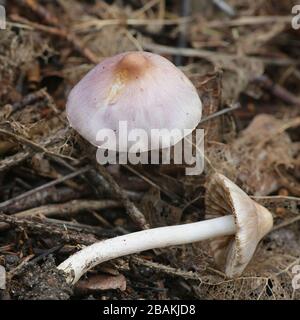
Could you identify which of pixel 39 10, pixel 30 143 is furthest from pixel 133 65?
pixel 39 10

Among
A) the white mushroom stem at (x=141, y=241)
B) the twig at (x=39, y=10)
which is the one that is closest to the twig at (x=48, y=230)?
the white mushroom stem at (x=141, y=241)

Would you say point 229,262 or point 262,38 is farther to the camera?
point 262,38

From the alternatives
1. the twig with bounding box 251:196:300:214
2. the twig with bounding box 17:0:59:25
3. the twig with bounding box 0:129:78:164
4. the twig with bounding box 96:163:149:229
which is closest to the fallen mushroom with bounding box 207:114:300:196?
the twig with bounding box 251:196:300:214

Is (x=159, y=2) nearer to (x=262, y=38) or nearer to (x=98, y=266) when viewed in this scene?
Answer: (x=262, y=38)

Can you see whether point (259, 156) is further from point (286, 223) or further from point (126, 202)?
point (126, 202)

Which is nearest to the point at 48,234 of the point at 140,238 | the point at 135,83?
the point at 140,238

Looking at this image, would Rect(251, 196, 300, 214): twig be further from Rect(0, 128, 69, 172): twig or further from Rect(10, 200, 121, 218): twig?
Rect(0, 128, 69, 172): twig

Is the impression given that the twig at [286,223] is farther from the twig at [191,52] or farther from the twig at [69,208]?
the twig at [191,52]
